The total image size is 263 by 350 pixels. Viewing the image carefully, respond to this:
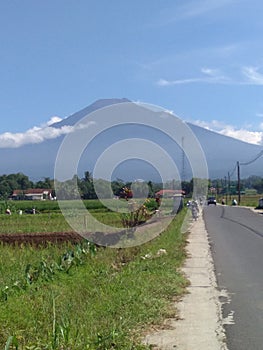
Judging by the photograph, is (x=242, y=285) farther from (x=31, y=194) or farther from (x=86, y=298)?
(x=31, y=194)

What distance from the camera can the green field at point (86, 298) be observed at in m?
5.84

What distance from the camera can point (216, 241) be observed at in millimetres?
19234

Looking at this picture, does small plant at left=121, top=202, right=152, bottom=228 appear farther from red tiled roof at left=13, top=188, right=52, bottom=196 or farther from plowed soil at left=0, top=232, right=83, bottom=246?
red tiled roof at left=13, top=188, right=52, bottom=196

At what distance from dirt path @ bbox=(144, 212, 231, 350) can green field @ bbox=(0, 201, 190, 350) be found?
0.66 feet

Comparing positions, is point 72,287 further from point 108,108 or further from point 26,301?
point 108,108

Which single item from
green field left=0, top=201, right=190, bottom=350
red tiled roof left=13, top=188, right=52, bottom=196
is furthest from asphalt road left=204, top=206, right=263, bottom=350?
red tiled roof left=13, top=188, right=52, bottom=196

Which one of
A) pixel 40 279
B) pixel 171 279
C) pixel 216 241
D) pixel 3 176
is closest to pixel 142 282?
pixel 171 279

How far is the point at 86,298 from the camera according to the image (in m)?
8.29

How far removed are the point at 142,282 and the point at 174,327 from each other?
2.64 meters

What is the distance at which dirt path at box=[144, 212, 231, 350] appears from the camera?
6117 mm

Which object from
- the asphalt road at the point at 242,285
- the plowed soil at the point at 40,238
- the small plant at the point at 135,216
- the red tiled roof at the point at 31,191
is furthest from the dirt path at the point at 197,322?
the red tiled roof at the point at 31,191

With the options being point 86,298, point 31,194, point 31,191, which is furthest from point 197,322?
point 31,191

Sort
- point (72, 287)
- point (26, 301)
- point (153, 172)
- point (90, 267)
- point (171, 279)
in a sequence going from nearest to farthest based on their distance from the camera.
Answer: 1. point (26, 301)
2. point (72, 287)
3. point (171, 279)
4. point (90, 267)
5. point (153, 172)

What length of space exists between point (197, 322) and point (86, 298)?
5.95 ft
